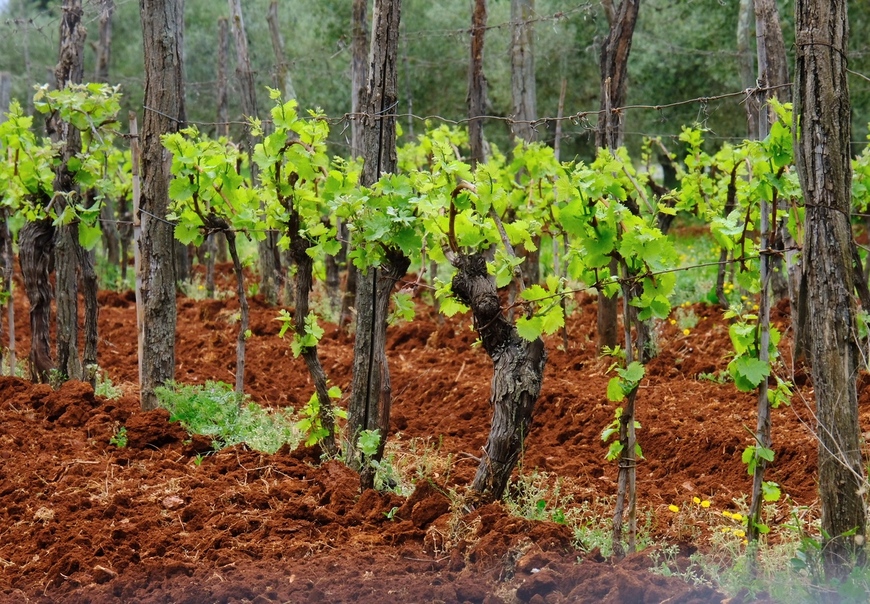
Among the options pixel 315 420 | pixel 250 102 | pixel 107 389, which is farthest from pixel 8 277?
pixel 250 102

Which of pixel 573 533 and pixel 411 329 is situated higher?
pixel 411 329

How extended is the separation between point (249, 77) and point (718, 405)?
23.9 feet

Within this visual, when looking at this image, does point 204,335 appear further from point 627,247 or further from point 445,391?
point 627,247

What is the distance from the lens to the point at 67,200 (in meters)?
6.48

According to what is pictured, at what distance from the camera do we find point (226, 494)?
473 centimetres

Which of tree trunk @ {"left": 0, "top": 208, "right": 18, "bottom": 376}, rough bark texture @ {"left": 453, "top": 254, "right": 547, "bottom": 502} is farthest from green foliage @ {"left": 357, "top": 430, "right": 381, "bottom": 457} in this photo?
tree trunk @ {"left": 0, "top": 208, "right": 18, "bottom": 376}

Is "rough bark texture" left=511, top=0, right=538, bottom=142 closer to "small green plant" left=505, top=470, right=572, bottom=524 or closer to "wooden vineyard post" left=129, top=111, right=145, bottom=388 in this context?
"wooden vineyard post" left=129, top=111, right=145, bottom=388

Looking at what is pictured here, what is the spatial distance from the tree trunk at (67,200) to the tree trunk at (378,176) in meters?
2.53

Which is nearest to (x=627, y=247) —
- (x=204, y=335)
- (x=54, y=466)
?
(x=54, y=466)

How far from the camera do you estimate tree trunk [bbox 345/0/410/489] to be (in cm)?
507

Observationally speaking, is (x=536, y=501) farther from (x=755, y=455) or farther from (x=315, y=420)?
(x=315, y=420)

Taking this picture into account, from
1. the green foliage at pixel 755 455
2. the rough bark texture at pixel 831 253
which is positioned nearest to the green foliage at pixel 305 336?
the green foliage at pixel 755 455

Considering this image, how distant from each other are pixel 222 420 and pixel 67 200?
1918mm

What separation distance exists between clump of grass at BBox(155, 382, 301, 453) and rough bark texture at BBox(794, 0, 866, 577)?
339 cm
